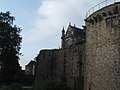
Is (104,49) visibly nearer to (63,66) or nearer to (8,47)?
(63,66)

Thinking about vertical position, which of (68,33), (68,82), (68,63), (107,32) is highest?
(68,33)

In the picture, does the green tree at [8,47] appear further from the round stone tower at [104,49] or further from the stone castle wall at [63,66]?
the round stone tower at [104,49]

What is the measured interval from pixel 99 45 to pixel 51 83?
6.99m

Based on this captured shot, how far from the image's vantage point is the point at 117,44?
2378 cm

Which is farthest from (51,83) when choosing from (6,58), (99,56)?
(6,58)

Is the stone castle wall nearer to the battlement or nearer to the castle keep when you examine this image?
the castle keep

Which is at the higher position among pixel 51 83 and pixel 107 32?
pixel 107 32

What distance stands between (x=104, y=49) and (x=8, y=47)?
1790 centimetres

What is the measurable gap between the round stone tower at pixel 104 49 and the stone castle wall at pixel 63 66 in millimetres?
4229

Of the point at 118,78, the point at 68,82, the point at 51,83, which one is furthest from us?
the point at 68,82

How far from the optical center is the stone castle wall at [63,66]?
3209cm

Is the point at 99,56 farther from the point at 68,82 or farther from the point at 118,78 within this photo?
the point at 68,82

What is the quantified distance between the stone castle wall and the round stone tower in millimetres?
4229

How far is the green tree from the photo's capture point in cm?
3841
